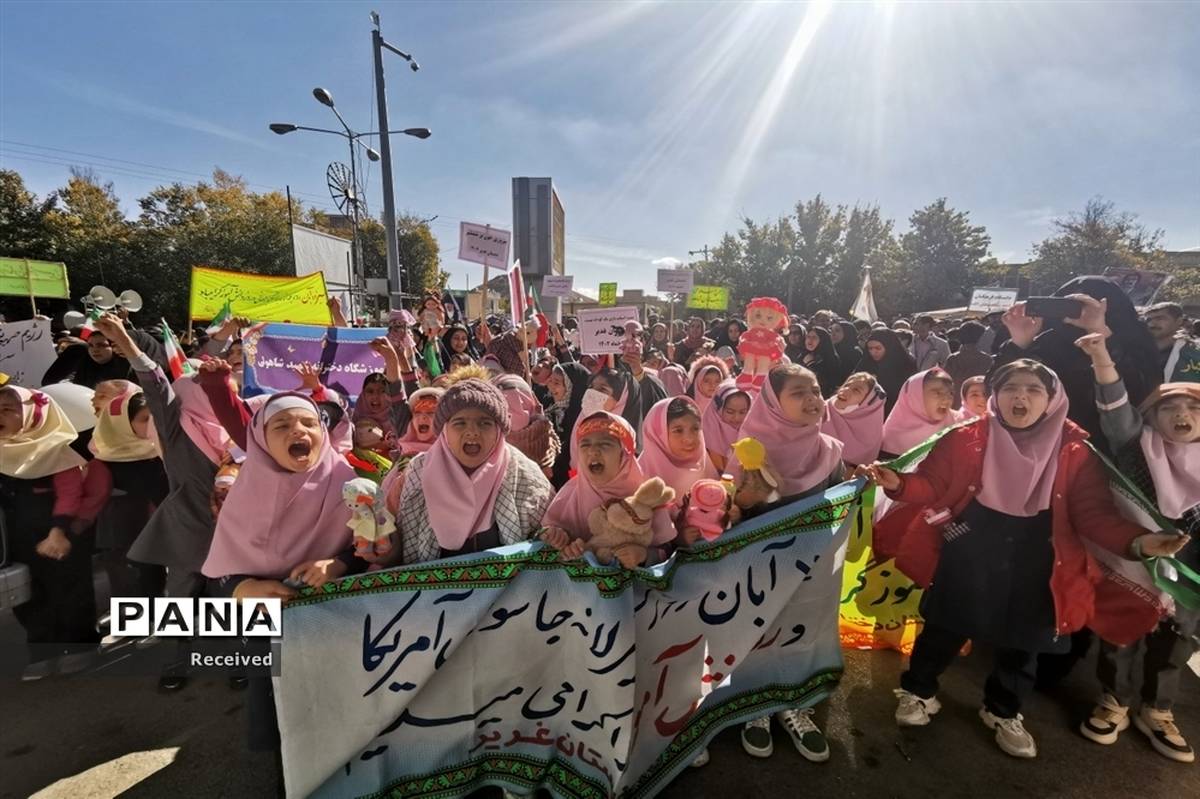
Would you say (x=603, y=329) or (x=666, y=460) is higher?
(x=603, y=329)

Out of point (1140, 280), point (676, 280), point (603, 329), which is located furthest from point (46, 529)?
point (1140, 280)

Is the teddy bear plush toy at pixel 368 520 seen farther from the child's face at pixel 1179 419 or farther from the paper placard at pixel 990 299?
the paper placard at pixel 990 299

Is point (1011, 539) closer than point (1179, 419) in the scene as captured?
No

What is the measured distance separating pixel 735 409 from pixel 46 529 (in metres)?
4.17

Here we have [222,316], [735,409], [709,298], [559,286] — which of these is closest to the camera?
[735,409]

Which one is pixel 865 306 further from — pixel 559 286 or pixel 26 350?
pixel 26 350

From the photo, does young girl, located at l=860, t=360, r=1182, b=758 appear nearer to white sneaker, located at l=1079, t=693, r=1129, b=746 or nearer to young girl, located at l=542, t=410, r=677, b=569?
white sneaker, located at l=1079, t=693, r=1129, b=746

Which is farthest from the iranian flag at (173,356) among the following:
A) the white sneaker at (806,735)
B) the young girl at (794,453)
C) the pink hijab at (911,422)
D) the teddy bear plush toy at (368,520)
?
the pink hijab at (911,422)

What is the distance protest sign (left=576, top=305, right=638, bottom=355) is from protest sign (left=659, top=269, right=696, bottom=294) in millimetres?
5642

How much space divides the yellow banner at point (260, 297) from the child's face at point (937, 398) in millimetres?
5355

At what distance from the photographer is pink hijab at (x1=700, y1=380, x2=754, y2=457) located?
337 cm

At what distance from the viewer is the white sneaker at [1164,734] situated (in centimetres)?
245

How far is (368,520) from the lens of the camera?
1935mm

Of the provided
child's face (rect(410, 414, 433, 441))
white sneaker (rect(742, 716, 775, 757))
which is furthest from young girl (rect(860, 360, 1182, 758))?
child's face (rect(410, 414, 433, 441))
